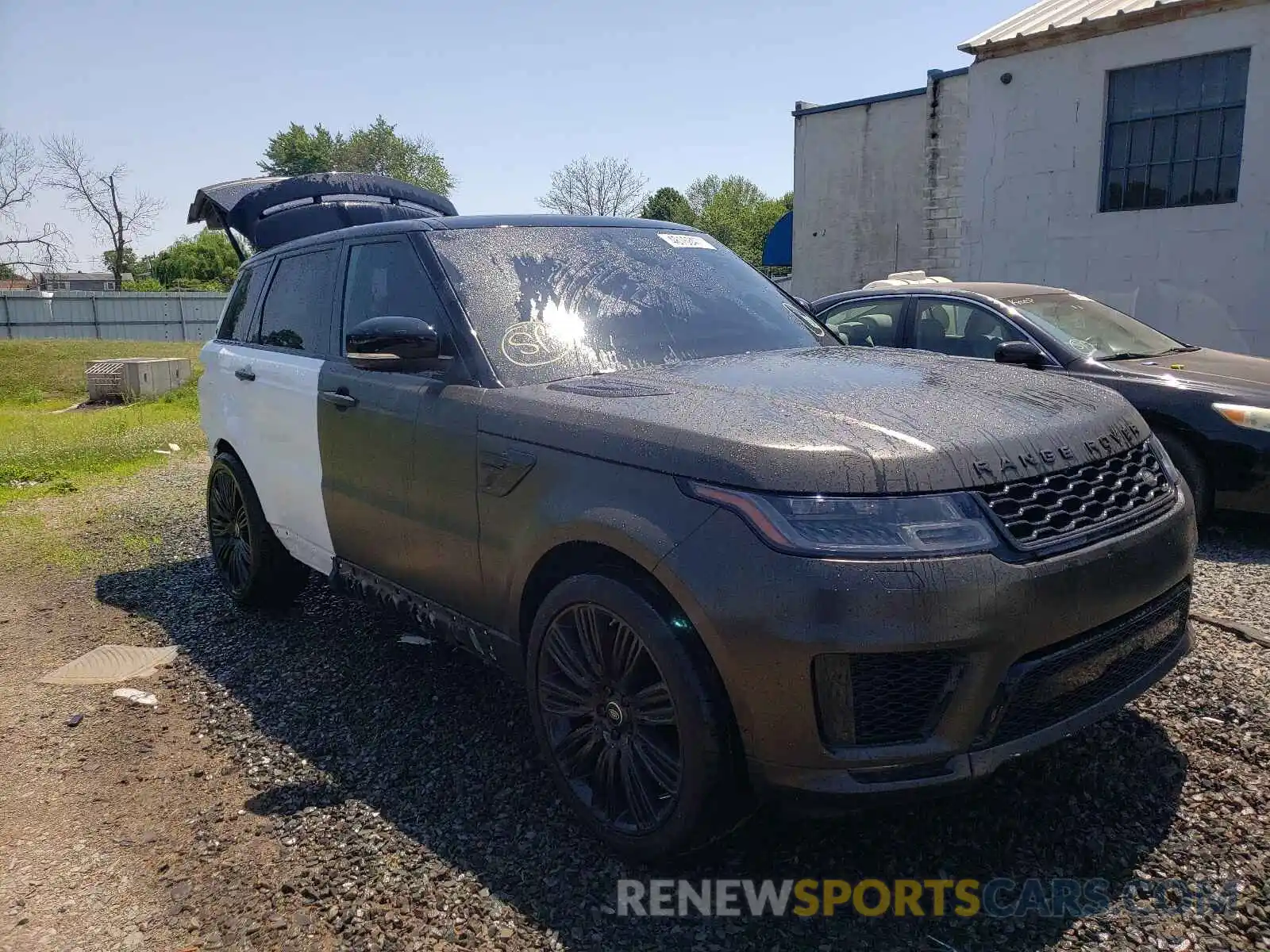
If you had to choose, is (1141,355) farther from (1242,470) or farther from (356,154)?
(356,154)

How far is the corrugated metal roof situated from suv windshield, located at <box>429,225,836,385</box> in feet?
35.4

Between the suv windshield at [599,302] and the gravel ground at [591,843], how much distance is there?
1451mm

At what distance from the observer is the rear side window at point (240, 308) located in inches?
201

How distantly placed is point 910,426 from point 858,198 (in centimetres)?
1954

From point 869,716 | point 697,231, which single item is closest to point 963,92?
point 697,231

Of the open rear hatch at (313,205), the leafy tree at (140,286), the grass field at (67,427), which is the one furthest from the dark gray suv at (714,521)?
the leafy tree at (140,286)

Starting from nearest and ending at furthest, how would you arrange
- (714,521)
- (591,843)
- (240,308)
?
(714,521) < (591,843) < (240,308)

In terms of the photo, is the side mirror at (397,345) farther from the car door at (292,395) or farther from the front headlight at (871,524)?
the front headlight at (871,524)

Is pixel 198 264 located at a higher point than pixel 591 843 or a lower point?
higher

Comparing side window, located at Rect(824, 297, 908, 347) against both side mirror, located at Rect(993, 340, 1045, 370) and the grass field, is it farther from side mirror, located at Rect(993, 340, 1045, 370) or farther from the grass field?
the grass field

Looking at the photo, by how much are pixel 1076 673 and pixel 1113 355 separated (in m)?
4.51

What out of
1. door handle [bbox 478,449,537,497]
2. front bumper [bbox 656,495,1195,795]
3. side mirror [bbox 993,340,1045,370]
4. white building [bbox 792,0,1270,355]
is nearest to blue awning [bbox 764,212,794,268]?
white building [bbox 792,0,1270,355]

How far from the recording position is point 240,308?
17.3ft

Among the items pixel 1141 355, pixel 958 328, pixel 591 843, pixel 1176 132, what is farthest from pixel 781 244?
pixel 591 843
